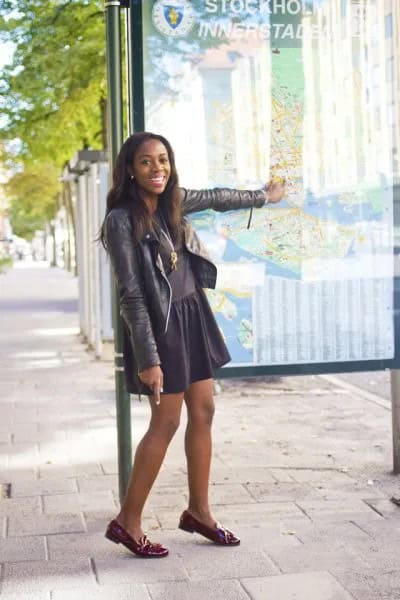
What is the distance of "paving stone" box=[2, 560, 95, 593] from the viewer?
4305 mm

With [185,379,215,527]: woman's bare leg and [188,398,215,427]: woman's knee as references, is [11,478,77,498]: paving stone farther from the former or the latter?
[188,398,215,427]: woman's knee

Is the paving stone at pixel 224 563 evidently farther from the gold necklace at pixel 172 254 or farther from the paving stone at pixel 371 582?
the gold necklace at pixel 172 254

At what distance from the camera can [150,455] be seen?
4.72 metres

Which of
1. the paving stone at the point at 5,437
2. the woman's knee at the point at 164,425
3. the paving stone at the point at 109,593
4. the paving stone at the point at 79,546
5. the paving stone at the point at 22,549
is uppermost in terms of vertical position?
the woman's knee at the point at 164,425

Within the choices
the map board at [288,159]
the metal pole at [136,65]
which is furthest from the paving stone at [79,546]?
the metal pole at [136,65]

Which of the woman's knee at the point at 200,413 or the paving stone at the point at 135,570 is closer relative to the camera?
the paving stone at the point at 135,570

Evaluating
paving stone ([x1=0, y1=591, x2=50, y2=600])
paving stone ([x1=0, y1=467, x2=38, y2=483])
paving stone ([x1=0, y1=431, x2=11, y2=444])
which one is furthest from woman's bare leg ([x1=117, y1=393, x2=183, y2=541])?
paving stone ([x1=0, y1=431, x2=11, y2=444])

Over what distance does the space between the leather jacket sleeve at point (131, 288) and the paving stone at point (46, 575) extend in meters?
0.87

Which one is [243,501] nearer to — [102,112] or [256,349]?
[256,349]

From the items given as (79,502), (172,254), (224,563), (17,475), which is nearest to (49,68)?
(17,475)

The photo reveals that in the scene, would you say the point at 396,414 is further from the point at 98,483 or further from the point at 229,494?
the point at 98,483

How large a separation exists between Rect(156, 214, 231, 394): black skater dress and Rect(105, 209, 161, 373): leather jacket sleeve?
10 centimetres

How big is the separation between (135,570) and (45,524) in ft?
2.99

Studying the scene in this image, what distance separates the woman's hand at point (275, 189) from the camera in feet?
18.2
